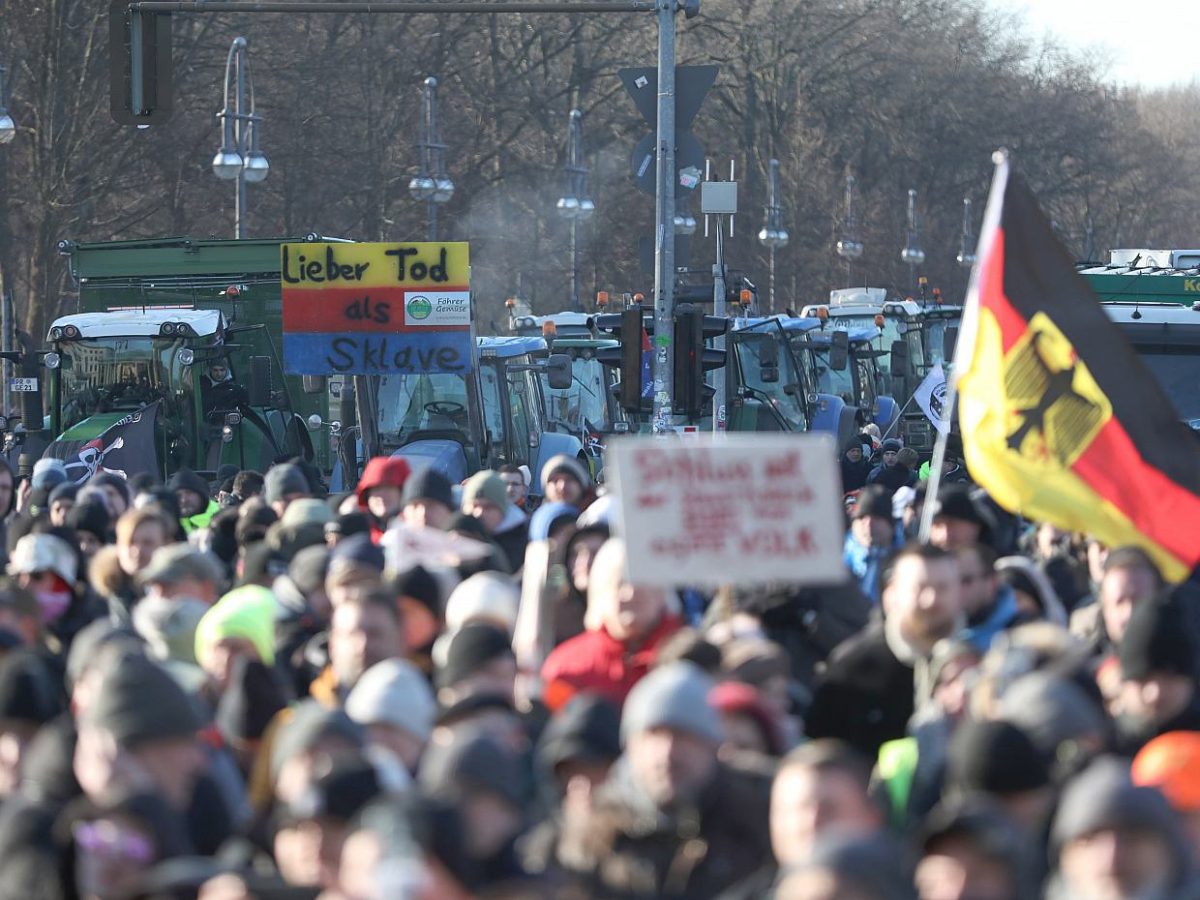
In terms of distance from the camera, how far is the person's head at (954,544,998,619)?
7.39 meters

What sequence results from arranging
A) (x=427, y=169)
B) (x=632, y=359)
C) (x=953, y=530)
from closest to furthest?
(x=953, y=530), (x=632, y=359), (x=427, y=169)

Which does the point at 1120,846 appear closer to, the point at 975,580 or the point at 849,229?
the point at 975,580

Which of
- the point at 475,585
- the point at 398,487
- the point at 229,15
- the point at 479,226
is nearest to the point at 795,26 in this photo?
the point at 479,226

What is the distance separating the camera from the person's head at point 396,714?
593cm

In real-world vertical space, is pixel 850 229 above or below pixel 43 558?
above

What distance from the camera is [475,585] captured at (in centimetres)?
742

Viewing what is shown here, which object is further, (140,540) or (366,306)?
(366,306)

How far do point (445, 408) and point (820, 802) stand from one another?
53.4 ft

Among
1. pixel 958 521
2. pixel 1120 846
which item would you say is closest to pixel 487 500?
pixel 958 521

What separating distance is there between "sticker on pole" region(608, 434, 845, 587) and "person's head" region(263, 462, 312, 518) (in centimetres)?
506

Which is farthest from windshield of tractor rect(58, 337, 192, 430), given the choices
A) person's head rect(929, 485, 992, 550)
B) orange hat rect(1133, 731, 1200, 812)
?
orange hat rect(1133, 731, 1200, 812)

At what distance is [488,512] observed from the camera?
1092 centimetres

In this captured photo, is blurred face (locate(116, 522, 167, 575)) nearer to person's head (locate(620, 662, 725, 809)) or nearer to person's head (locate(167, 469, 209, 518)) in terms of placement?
person's head (locate(167, 469, 209, 518))

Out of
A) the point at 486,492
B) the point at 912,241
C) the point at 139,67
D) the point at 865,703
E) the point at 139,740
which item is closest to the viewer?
the point at 139,740
